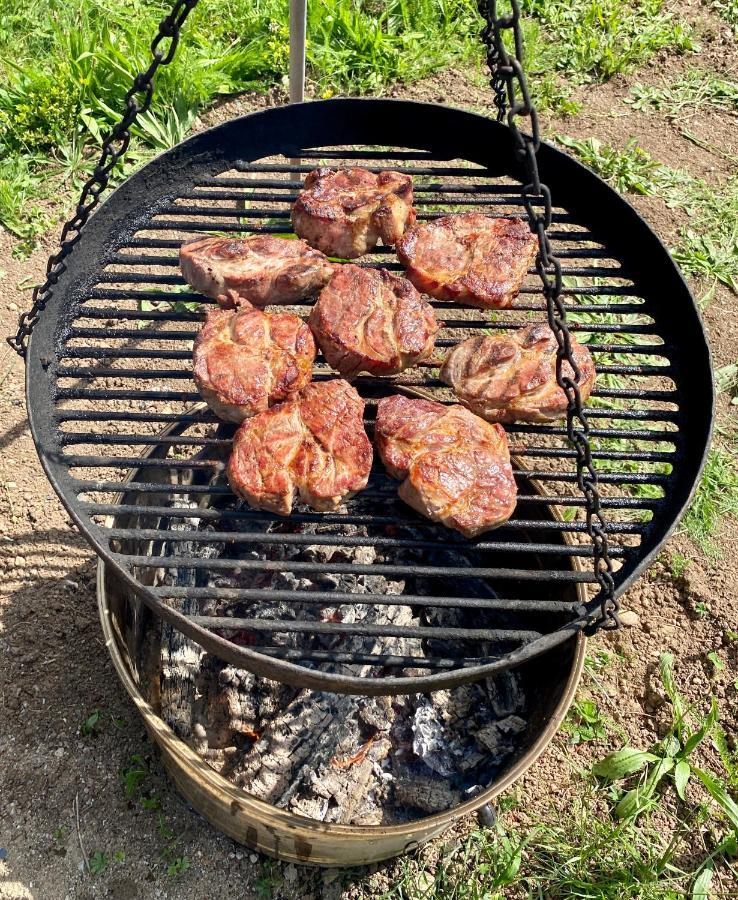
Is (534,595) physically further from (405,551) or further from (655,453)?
(655,453)

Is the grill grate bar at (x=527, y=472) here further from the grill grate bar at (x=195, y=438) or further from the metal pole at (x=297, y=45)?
the metal pole at (x=297, y=45)

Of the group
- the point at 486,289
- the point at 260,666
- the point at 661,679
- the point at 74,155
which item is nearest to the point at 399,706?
the point at 260,666

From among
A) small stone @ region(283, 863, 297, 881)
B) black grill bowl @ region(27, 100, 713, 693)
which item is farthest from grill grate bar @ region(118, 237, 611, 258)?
small stone @ region(283, 863, 297, 881)

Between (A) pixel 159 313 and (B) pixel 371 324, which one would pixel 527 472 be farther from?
(A) pixel 159 313

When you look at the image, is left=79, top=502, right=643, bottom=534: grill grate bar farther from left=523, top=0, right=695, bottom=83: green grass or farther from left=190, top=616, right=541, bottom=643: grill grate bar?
left=523, top=0, right=695, bottom=83: green grass

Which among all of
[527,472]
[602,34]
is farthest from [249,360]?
[602,34]
